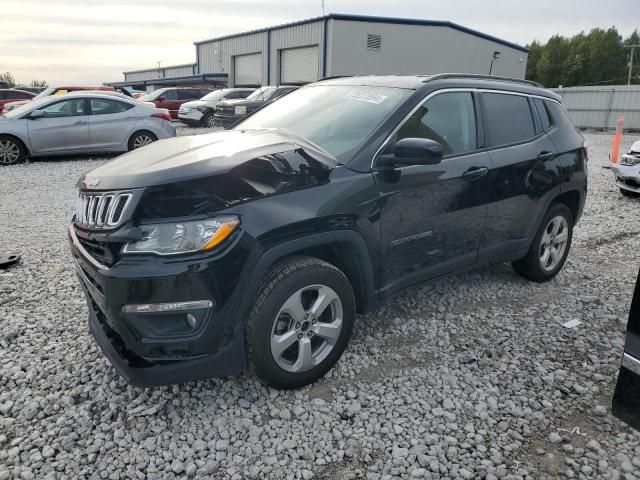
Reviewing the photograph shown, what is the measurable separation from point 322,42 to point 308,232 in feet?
93.3

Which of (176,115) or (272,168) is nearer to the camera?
(272,168)

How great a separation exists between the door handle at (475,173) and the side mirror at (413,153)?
0.59m

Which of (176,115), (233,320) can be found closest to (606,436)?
(233,320)

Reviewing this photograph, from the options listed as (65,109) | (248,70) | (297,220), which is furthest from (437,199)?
(248,70)

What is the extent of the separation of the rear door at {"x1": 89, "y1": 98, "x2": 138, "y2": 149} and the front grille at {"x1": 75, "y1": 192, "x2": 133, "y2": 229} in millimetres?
9344

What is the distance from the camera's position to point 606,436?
2582mm

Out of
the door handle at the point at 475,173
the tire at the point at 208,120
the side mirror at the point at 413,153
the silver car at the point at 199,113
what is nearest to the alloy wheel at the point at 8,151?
the silver car at the point at 199,113

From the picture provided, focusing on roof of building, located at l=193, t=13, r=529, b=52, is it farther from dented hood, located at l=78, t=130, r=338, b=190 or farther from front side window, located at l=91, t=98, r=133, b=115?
dented hood, located at l=78, t=130, r=338, b=190

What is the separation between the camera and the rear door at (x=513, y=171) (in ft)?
12.5

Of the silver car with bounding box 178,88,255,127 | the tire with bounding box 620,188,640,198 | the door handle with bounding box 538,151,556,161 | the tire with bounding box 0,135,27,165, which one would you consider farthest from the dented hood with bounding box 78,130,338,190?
→ the silver car with bounding box 178,88,255,127

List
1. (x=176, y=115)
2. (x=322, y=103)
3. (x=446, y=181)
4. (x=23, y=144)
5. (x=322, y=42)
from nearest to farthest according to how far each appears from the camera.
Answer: (x=446, y=181)
(x=322, y=103)
(x=23, y=144)
(x=176, y=115)
(x=322, y=42)

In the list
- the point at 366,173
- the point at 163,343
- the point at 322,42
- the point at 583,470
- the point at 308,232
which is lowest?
the point at 583,470

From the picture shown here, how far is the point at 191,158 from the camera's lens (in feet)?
8.52

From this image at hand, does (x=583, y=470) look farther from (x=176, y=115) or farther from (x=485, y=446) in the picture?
(x=176, y=115)
